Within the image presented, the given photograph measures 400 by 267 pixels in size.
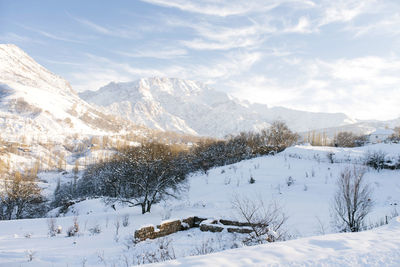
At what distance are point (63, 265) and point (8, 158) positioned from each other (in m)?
142

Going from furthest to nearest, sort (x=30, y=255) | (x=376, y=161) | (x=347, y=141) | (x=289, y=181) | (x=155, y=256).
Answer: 1. (x=347, y=141)
2. (x=376, y=161)
3. (x=289, y=181)
4. (x=155, y=256)
5. (x=30, y=255)

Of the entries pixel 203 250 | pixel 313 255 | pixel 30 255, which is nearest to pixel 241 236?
pixel 203 250

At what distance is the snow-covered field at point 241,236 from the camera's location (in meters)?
4.84

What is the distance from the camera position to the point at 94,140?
18538 cm

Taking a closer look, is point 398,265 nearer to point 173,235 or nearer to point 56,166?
point 173,235

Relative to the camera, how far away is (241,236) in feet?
37.1

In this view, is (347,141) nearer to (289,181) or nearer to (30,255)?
(289,181)

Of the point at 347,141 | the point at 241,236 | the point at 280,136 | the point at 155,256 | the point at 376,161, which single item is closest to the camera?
the point at 155,256

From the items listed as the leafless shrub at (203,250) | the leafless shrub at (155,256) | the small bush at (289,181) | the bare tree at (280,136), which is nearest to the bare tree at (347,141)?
the bare tree at (280,136)

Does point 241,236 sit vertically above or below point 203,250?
below

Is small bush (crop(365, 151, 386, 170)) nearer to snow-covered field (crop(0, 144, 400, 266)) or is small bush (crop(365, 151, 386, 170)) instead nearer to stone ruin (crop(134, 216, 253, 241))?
snow-covered field (crop(0, 144, 400, 266))

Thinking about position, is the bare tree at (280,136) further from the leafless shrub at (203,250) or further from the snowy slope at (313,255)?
the snowy slope at (313,255)

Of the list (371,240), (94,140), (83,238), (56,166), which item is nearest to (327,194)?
(371,240)

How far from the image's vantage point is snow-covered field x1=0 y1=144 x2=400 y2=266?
4836mm
